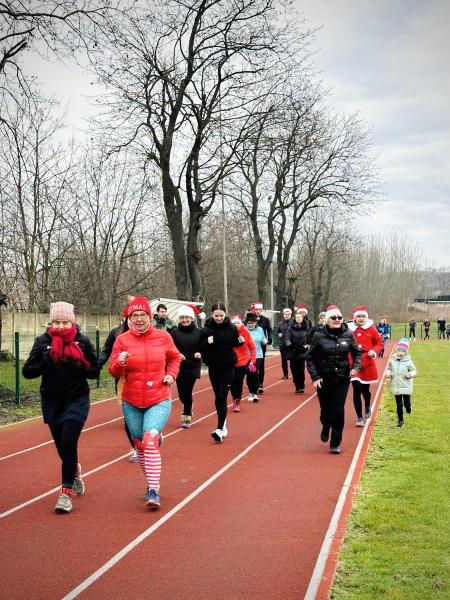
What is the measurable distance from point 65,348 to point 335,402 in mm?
4685

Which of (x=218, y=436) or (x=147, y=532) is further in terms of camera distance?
(x=218, y=436)

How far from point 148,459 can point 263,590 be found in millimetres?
2525

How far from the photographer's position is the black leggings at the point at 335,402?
36.4ft

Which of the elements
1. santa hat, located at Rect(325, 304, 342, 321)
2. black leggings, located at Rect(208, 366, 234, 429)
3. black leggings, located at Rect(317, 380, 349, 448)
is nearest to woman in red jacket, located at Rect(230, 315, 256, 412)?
black leggings, located at Rect(208, 366, 234, 429)

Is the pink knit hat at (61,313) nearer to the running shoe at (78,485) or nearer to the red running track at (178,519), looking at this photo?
the running shoe at (78,485)

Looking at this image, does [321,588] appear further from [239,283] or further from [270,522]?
[239,283]

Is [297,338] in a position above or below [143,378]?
below

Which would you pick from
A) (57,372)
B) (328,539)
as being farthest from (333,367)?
(57,372)

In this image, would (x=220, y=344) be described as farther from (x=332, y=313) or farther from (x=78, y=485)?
(x=78, y=485)

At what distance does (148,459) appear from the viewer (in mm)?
7793

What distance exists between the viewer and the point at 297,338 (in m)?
20.4

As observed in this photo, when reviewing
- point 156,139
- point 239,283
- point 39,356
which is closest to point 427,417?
point 39,356

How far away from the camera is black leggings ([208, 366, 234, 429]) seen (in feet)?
39.7

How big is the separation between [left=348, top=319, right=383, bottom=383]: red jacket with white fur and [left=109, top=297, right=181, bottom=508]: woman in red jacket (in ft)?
20.4
